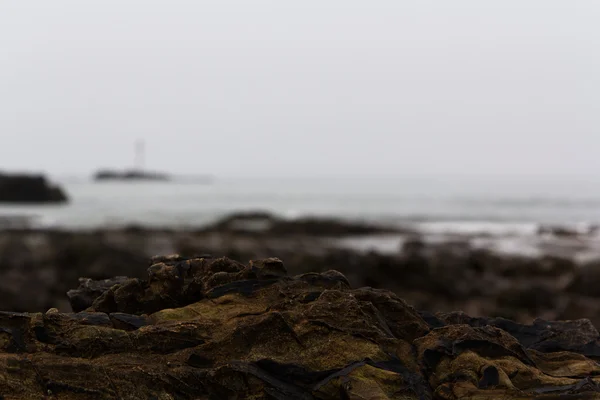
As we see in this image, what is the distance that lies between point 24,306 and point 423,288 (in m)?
8.19

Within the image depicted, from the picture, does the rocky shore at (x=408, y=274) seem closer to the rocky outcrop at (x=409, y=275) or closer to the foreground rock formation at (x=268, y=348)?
the rocky outcrop at (x=409, y=275)

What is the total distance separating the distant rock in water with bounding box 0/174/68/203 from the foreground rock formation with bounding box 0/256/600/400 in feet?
167

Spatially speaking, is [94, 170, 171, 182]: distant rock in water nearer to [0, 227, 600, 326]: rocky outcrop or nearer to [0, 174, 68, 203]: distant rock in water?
[0, 174, 68, 203]: distant rock in water

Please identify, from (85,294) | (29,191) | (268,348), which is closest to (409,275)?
(85,294)

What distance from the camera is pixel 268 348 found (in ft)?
8.92

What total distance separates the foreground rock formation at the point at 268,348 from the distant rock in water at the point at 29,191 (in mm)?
50946

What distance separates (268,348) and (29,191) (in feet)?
175

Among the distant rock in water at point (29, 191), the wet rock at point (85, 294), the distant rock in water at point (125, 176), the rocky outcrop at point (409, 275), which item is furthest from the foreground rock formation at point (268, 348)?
the distant rock in water at point (125, 176)

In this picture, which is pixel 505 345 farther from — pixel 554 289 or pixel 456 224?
pixel 456 224

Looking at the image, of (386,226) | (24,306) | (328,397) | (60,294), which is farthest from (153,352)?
(386,226)

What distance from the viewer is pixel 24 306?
31.3 ft

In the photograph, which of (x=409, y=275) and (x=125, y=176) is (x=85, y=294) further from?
(x=125, y=176)

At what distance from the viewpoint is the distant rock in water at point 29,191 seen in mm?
49750

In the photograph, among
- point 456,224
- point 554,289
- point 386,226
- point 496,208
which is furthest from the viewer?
point 496,208
